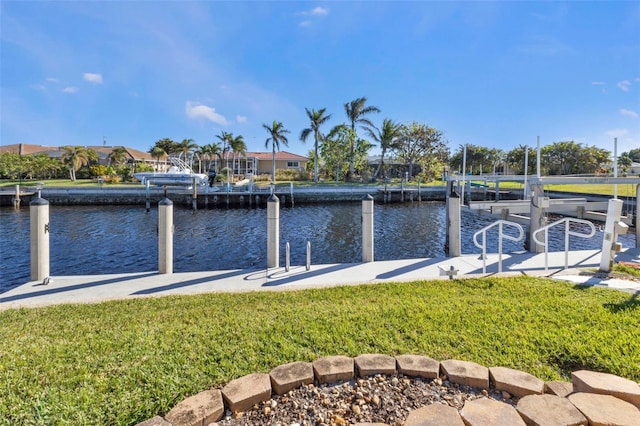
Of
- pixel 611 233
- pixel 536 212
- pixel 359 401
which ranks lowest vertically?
pixel 359 401

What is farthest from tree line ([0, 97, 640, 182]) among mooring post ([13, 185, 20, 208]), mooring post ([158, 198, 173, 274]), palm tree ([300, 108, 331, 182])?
mooring post ([158, 198, 173, 274])

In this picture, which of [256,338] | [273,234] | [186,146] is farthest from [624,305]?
[186,146]

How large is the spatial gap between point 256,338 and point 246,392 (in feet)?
3.18

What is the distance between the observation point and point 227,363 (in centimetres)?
307

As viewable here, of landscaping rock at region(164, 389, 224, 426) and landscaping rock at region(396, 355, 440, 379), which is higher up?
landscaping rock at region(396, 355, 440, 379)

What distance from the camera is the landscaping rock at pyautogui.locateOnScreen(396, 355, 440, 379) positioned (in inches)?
114

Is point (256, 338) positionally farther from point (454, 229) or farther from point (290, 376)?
point (454, 229)

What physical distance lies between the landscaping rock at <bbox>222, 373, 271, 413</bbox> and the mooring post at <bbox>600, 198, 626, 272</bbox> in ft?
20.6

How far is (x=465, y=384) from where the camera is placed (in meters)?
2.79

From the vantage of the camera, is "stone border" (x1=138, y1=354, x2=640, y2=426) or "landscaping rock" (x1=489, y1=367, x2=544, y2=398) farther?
"landscaping rock" (x1=489, y1=367, x2=544, y2=398)

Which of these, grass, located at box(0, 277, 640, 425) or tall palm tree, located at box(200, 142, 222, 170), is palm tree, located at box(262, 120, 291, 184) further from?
grass, located at box(0, 277, 640, 425)

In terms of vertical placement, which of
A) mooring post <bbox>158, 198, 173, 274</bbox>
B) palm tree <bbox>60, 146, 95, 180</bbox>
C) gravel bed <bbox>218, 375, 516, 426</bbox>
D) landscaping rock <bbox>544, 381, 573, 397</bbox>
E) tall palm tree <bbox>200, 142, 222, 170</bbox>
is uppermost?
tall palm tree <bbox>200, 142, 222, 170</bbox>

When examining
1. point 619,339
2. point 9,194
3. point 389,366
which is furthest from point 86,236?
point 9,194

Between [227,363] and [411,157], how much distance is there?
5017 cm
